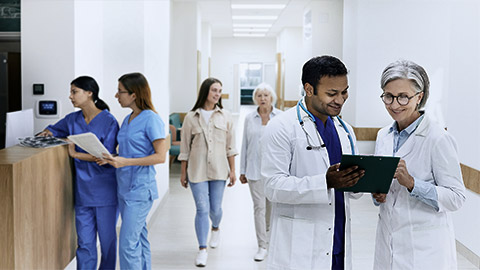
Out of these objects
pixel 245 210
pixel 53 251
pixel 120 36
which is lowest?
pixel 245 210

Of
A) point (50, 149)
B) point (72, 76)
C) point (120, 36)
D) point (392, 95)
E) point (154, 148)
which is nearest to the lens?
point (392, 95)

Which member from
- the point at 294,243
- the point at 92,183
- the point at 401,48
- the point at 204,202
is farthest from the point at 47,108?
the point at 401,48

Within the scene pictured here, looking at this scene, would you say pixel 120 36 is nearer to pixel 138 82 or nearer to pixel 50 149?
pixel 138 82

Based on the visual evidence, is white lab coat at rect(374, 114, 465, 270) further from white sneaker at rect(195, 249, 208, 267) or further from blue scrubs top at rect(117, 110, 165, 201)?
white sneaker at rect(195, 249, 208, 267)

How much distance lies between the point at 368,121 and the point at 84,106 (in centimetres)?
290

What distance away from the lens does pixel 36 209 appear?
2535 mm

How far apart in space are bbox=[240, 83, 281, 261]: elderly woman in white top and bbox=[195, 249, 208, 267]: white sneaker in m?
0.37

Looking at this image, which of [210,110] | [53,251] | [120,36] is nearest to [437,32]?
[210,110]

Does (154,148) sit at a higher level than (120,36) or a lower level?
lower

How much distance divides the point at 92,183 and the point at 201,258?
1.07 m

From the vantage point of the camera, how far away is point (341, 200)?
1.82 metres

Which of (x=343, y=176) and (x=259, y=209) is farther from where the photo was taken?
(x=259, y=209)

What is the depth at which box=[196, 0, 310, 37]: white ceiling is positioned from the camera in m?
9.12

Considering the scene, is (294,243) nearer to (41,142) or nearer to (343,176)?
(343,176)
